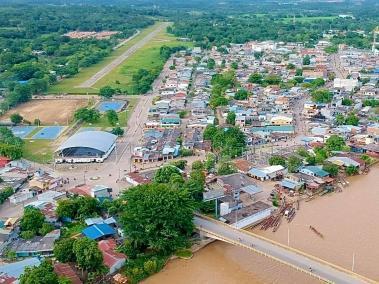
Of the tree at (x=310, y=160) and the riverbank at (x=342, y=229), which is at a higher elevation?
the tree at (x=310, y=160)

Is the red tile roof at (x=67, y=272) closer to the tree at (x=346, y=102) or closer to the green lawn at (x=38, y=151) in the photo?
the green lawn at (x=38, y=151)

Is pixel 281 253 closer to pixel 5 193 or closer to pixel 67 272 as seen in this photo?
pixel 67 272

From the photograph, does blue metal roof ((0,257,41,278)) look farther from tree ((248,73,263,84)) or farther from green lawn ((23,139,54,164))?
tree ((248,73,263,84))

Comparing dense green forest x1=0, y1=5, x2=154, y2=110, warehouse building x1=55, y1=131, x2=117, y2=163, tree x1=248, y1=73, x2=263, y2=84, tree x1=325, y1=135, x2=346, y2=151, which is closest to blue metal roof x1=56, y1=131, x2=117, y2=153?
warehouse building x1=55, y1=131, x2=117, y2=163

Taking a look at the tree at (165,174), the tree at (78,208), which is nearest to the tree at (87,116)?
the tree at (165,174)

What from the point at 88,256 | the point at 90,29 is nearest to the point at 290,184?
the point at 88,256

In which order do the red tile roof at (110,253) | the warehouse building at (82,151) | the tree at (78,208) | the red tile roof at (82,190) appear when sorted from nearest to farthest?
1. the red tile roof at (110,253)
2. the tree at (78,208)
3. the red tile roof at (82,190)
4. the warehouse building at (82,151)
